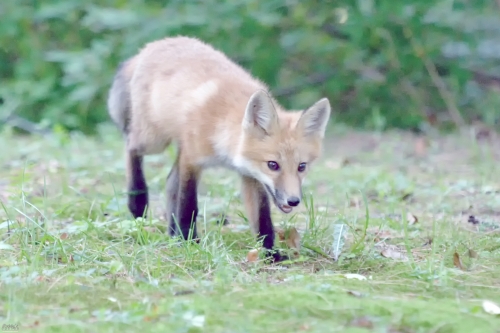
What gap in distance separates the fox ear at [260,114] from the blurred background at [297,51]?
4506mm

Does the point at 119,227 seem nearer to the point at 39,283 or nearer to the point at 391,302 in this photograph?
the point at 39,283

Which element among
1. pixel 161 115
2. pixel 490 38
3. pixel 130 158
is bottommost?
pixel 130 158

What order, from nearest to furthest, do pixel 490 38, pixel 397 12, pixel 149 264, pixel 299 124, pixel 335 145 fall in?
pixel 149 264, pixel 299 124, pixel 397 12, pixel 335 145, pixel 490 38

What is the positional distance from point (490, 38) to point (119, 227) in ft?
23.4

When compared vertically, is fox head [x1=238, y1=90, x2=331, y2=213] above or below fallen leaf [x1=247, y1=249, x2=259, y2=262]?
above

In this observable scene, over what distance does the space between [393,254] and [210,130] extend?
1.37 metres

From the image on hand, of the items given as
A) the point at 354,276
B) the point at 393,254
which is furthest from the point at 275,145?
the point at 354,276

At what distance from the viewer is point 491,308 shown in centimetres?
292

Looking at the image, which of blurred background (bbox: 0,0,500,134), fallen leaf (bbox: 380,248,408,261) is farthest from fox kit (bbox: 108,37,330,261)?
blurred background (bbox: 0,0,500,134)

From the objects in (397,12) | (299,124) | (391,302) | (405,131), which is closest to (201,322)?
(391,302)

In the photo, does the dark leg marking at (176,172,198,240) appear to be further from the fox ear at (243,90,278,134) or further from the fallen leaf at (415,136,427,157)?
the fallen leaf at (415,136,427,157)

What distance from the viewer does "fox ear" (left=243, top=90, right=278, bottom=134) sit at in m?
4.27

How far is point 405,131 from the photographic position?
9828 mm

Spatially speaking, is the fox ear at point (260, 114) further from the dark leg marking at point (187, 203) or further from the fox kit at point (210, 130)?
→ the dark leg marking at point (187, 203)
